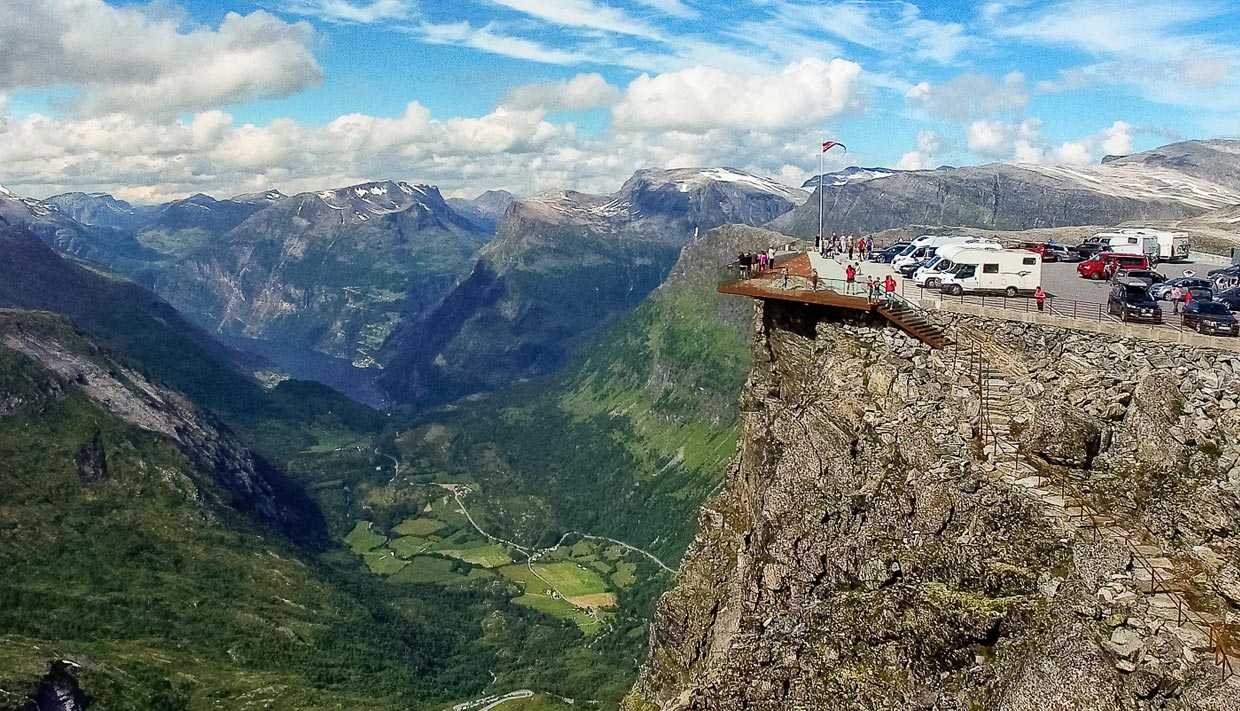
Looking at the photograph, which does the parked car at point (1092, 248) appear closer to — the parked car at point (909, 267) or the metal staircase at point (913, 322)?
the parked car at point (909, 267)

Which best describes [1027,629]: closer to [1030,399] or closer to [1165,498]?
[1165,498]

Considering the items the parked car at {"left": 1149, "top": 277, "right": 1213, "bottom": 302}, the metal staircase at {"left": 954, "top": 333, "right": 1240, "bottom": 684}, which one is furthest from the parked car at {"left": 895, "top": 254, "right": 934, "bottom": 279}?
the metal staircase at {"left": 954, "top": 333, "right": 1240, "bottom": 684}

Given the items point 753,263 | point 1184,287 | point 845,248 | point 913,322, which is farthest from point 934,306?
point 845,248

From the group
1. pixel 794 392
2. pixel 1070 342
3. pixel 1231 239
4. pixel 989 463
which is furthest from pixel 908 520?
pixel 1231 239

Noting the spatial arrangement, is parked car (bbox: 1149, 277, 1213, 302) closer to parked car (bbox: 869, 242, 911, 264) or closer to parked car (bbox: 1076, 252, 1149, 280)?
parked car (bbox: 1076, 252, 1149, 280)

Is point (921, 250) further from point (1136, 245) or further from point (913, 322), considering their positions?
point (913, 322)
